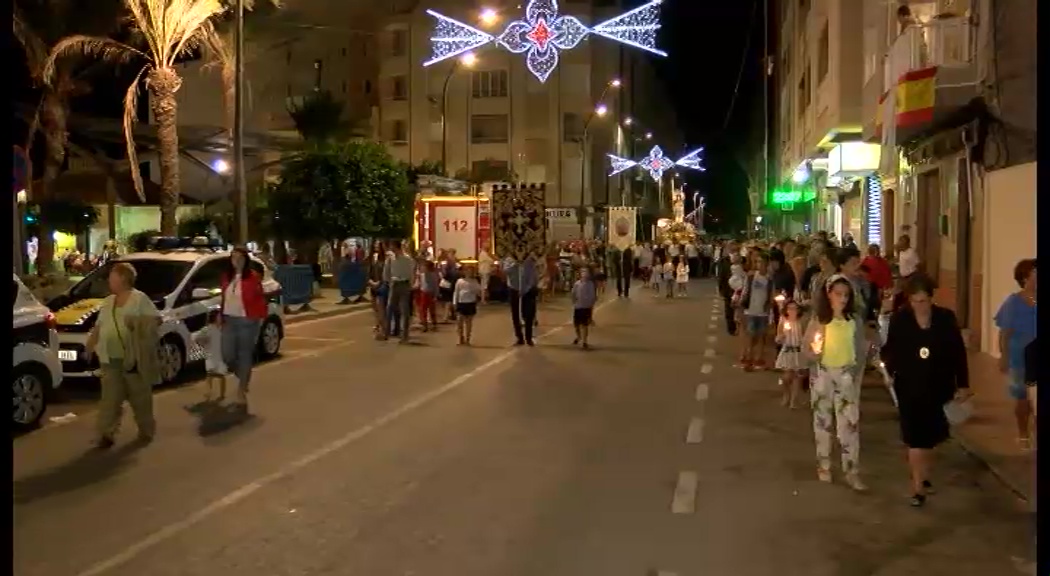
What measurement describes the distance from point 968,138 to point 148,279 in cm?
1220

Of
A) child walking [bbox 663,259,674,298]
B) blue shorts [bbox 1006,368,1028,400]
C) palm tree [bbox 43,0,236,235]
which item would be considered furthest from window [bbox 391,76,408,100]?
blue shorts [bbox 1006,368,1028,400]

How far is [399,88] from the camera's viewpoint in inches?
2798

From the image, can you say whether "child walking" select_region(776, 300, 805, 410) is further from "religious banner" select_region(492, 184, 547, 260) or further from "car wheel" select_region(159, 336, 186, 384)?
"religious banner" select_region(492, 184, 547, 260)

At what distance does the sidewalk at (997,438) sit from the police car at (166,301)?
25.7ft

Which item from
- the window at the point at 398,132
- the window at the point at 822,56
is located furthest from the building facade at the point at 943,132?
the window at the point at 398,132

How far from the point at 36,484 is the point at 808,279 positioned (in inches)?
380

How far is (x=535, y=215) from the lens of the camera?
2327cm

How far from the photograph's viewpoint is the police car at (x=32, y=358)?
10.7m

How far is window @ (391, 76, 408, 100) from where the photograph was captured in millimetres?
70750

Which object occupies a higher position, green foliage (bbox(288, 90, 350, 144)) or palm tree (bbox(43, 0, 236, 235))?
green foliage (bbox(288, 90, 350, 144))

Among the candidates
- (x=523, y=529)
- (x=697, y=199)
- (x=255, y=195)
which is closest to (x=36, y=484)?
(x=523, y=529)

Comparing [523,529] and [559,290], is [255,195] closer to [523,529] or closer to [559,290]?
[559,290]

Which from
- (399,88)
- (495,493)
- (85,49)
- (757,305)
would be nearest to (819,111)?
(757,305)

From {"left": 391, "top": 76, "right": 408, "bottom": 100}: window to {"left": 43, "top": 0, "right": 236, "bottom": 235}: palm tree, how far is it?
44194 millimetres
